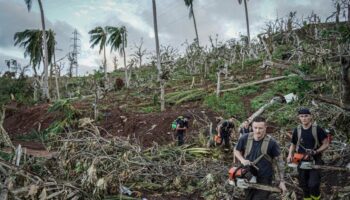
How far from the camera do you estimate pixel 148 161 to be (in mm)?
9930

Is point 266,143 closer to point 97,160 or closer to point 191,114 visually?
point 97,160

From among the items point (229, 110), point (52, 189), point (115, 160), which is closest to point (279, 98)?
point (229, 110)

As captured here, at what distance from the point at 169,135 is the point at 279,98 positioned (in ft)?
14.1

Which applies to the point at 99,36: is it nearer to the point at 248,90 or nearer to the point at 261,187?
the point at 248,90

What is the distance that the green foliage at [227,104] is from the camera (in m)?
18.5

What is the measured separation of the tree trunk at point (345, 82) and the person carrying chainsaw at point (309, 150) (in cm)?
235

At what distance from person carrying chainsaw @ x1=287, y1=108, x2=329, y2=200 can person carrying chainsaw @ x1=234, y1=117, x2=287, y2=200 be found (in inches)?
43.7

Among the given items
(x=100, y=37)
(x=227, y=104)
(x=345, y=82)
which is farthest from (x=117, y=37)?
(x=345, y=82)

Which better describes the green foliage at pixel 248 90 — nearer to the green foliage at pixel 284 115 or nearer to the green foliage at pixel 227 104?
the green foliage at pixel 227 104

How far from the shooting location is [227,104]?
63.7ft

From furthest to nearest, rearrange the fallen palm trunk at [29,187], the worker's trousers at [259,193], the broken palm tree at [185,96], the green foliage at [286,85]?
the broken palm tree at [185,96] → the green foliage at [286,85] → the fallen palm trunk at [29,187] → the worker's trousers at [259,193]

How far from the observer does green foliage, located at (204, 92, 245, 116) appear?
60.6 ft

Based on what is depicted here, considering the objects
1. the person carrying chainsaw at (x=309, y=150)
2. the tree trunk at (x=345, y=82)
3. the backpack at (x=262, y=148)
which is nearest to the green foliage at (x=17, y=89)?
the tree trunk at (x=345, y=82)

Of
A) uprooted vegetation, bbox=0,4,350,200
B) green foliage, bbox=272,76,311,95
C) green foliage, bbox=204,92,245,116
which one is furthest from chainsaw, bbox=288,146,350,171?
green foliage, bbox=272,76,311,95
